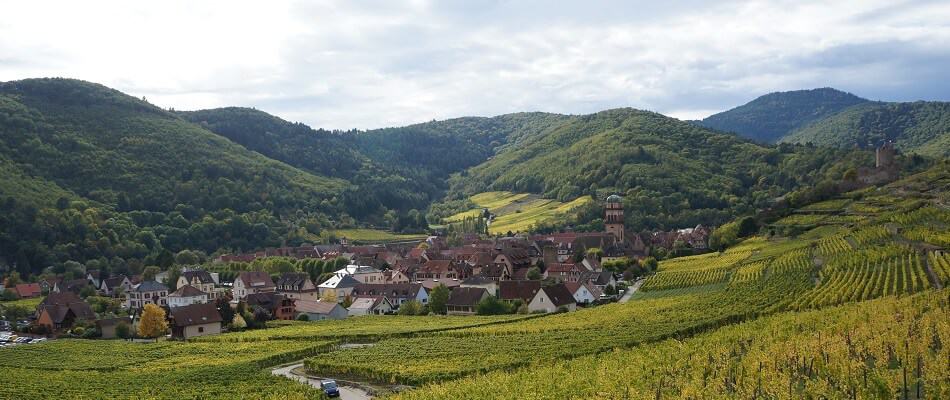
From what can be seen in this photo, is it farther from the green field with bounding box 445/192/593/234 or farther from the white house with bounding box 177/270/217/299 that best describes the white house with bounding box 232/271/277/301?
the green field with bounding box 445/192/593/234

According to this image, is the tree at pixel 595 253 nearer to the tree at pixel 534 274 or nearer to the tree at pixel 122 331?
the tree at pixel 534 274

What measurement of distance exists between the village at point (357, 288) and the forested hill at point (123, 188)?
1170cm

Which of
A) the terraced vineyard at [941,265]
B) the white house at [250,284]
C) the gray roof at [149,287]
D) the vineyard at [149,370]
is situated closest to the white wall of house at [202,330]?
the vineyard at [149,370]

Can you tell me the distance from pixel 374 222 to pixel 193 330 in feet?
351

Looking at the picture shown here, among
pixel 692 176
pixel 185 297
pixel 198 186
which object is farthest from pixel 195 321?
pixel 692 176

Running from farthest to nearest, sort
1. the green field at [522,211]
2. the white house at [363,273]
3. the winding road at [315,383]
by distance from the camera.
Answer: the green field at [522,211]
the white house at [363,273]
the winding road at [315,383]

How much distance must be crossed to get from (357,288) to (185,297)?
18391 mm

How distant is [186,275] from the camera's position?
94.8 m

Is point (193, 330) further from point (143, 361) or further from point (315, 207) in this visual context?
point (315, 207)

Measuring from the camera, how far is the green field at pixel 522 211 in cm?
15825

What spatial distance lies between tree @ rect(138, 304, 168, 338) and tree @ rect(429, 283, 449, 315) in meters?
24.2

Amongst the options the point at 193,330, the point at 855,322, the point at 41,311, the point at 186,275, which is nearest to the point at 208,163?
the point at 186,275

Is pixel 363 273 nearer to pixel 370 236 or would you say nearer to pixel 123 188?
pixel 370 236

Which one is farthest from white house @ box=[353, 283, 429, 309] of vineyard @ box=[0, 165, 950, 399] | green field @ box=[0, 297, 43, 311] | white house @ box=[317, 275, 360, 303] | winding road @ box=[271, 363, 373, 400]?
winding road @ box=[271, 363, 373, 400]
